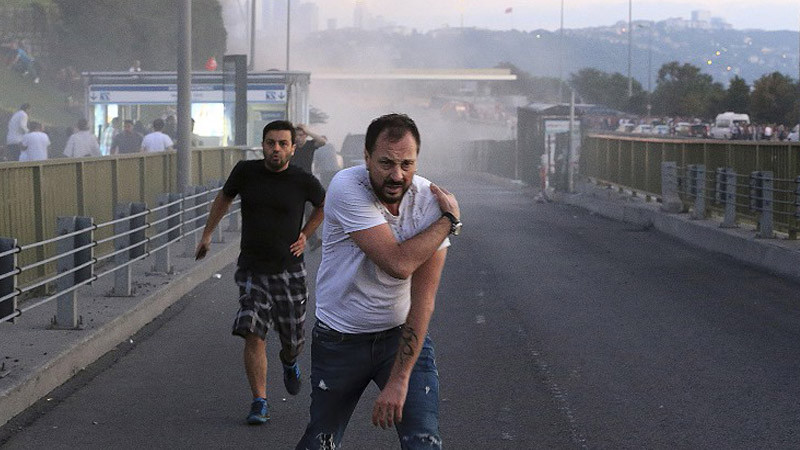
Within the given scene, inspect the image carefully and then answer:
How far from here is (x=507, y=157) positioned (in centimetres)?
6228

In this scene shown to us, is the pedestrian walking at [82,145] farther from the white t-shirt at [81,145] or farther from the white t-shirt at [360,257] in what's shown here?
the white t-shirt at [360,257]

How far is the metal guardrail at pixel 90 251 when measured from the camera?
9.11 meters

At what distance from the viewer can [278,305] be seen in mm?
8672

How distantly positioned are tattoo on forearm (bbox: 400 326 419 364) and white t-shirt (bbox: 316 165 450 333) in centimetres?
18

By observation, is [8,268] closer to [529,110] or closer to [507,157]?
[529,110]

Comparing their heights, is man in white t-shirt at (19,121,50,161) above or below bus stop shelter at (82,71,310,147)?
below

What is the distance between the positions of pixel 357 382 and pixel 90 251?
633cm

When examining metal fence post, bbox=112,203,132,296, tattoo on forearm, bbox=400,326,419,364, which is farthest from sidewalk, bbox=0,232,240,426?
tattoo on forearm, bbox=400,326,419,364

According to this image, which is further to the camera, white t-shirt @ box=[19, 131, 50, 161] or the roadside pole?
white t-shirt @ box=[19, 131, 50, 161]

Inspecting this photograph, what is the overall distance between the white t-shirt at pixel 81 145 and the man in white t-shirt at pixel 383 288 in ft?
65.3

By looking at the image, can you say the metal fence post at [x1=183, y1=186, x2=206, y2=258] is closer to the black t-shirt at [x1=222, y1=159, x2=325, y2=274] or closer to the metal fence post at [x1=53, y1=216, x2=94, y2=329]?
the metal fence post at [x1=53, y1=216, x2=94, y2=329]

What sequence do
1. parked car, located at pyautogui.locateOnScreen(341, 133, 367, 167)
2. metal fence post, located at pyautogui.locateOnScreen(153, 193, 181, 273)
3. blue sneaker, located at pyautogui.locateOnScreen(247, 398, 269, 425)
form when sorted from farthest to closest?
parked car, located at pyautogui.locateOnScreen(341, 133, 367, 167)
metal fence post, located at pyautogui.locateOnScreen(153, 193, 181, 273)
blue sneaker, located at pyautogui.locateOnScreen(247, 398, 269, 425)

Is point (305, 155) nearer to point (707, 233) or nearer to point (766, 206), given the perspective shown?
point (766, 206)

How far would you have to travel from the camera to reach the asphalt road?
8242 millimetres
